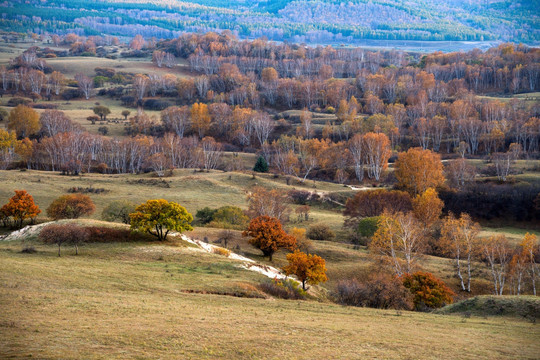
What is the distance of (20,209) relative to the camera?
56719mm

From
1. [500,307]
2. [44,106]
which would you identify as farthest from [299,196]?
[44,106]

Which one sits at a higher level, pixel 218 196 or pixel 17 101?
pixel 17 101

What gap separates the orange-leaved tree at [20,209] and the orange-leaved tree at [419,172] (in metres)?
66.4

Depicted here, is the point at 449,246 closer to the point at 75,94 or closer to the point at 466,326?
the point at 466,326

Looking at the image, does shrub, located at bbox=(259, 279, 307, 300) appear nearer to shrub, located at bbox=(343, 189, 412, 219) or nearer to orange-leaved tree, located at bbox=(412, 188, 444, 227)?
shrub, located at bbox=(343, 189, 412, 219)

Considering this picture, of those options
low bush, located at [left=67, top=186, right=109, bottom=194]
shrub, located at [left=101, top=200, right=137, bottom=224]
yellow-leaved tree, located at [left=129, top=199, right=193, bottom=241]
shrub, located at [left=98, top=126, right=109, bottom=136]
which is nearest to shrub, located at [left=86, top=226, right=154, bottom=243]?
yellow-leaved tree, located at [left=129, top=199, right=193, bottom=241]

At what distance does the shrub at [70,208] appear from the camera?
6325cm

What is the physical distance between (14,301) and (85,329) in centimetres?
595

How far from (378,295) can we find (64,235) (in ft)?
95.9

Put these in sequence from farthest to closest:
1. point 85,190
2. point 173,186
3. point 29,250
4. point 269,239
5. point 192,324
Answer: point 173,186 → point 85,190 → point 269,239 → point 29,250 → point 192,324

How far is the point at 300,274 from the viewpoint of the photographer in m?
41.8

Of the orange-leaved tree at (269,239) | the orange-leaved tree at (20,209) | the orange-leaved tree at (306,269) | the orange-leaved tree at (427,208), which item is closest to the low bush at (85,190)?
the orange-leaved tree at (20,209)

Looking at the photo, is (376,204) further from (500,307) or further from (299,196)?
(500,307)

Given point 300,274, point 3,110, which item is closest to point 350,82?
point 3,110
